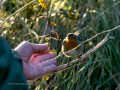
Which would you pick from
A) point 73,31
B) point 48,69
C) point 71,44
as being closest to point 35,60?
point 48,69

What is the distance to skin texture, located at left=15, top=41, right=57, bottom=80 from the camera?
4.52 feet

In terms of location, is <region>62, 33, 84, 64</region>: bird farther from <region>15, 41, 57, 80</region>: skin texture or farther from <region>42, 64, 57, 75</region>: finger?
<region>42, 64, 57, 75</region>: finger

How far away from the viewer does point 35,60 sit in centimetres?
163

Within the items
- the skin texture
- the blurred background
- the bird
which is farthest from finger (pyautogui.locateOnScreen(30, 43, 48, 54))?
the bird

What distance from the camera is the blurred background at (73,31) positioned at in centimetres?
181

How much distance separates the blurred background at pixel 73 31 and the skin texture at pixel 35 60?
185 mm

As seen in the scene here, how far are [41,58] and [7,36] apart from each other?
913 millimetres

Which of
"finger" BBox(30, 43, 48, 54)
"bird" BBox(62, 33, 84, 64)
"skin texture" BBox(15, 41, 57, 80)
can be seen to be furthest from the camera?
"bird" BBox(62, 33, 84, 64)

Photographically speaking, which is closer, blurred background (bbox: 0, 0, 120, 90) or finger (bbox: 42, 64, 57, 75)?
finger (bbox: 42, 64, 57, 75)

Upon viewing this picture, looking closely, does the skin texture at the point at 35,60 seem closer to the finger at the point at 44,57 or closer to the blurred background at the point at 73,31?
the finger at the point at 44,57

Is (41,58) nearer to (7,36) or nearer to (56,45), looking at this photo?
(56,45)

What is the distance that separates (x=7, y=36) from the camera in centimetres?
224

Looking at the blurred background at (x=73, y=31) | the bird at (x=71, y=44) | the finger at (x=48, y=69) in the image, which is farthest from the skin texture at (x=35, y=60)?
the bird at (x=71, y=44)

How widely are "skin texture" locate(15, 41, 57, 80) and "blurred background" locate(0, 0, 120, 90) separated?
18 cm
